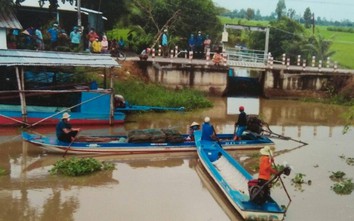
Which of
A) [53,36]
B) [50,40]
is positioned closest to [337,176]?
[53,36]

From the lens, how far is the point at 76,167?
12164mm

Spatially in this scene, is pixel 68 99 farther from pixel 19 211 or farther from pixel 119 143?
pixel 19 211

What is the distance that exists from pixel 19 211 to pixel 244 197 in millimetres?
4781

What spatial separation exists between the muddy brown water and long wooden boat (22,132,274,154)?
23cm

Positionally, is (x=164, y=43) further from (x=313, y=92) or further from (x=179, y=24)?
(x=313, y=92)

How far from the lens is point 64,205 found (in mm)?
→ 10242

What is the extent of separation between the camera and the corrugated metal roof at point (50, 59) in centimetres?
1622

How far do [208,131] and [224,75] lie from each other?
11945mm

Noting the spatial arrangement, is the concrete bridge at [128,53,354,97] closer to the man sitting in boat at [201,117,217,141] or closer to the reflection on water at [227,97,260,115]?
the reflection on water at [227,97,260,115]

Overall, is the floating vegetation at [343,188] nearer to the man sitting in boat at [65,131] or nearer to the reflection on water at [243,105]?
the man sitting in boat at [65,131]

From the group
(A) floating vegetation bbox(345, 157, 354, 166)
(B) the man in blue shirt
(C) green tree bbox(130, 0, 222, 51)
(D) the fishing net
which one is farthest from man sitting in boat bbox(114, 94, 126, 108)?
(C) green tree bbox(130, 0, 222, 51)

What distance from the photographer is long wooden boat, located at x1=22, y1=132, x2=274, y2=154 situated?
13.4 m

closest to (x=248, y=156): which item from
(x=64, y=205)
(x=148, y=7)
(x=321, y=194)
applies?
(x=321, y=194)

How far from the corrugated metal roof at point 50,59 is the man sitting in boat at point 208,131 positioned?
549cm
